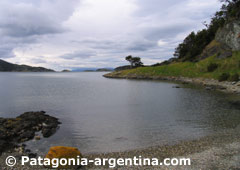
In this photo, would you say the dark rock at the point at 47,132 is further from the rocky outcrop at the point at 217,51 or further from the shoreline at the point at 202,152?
the rocky outcrop at the point at 217,51

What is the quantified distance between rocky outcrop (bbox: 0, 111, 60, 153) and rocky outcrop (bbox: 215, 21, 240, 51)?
312ft

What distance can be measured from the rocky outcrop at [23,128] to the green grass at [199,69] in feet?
249

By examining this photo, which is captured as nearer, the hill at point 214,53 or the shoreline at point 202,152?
the shoreline at point 202,152

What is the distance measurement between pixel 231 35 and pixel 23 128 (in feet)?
341

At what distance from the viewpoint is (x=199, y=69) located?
102m

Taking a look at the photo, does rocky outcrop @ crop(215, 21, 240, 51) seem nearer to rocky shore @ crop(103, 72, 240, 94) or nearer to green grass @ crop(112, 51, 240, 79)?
green grass @ crop(112, 51, 240, 79)

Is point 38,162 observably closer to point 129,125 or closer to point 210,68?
point 129,125

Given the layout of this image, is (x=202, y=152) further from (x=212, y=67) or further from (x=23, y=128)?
(x=212, y=67)

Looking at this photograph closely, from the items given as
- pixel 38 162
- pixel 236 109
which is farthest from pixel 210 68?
pixel 38 162

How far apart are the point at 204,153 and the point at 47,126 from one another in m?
20.3

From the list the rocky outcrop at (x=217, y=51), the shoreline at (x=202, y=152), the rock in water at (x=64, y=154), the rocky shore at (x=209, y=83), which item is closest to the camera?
the rock in water at (x=64, y=154)

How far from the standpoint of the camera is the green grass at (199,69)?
82456mm

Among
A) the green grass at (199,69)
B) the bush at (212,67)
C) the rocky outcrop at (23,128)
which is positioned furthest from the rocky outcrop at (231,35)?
the rocky outcrop at (23,128)

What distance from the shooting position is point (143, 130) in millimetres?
24469
